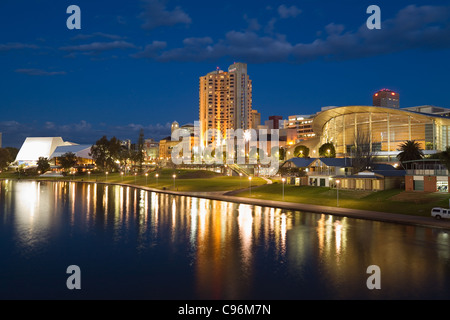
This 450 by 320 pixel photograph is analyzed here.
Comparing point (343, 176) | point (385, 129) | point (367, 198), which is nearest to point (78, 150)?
point (385, 129)

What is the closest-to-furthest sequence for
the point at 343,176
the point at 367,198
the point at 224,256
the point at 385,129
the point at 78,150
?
the point at 224,256, the point at 367,198, the point at 343,176, the point at 385,129, the point at 78,150

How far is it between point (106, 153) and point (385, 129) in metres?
112

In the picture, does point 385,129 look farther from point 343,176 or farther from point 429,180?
point 429,180

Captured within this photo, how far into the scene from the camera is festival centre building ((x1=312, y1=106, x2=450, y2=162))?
83750 mm

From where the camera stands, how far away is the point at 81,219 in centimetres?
3659

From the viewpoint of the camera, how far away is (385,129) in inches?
3551

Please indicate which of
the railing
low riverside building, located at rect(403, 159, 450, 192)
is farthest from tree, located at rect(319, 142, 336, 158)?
the railing

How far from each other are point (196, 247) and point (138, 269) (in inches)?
224

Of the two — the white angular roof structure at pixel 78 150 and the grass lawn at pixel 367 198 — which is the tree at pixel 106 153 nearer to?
the white angular roof structure at pixel 78 150

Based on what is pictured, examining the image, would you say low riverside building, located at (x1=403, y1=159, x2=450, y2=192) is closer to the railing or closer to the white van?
the railing

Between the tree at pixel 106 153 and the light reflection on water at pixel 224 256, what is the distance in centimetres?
11349

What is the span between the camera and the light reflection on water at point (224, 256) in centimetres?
1600
